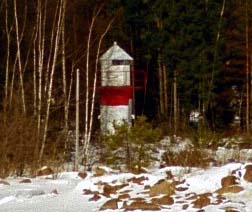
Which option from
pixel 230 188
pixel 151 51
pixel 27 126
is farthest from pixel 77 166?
pixel 151 51

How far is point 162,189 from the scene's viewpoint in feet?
30.0

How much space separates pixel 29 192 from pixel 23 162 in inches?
153

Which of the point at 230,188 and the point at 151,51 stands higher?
the point at 151,51

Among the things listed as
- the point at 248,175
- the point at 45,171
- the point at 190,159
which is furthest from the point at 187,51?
the point at 248,175

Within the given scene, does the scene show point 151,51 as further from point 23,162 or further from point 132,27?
point 23,162

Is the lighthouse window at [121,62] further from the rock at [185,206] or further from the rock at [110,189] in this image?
the rock at [185,206]

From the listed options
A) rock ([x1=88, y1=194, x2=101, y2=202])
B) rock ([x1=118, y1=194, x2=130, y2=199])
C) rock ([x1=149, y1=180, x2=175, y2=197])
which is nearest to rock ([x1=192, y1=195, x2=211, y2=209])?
rock ([x1=149, y1=180, x2=175, y2=197])

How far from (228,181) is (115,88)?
1480 cm

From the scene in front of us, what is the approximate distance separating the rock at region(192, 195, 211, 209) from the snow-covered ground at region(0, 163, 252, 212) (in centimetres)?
1

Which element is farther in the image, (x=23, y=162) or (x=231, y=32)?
(x=231, y=32)

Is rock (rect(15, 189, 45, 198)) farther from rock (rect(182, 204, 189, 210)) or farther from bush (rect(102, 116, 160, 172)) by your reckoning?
bush (rect(102, 116, 160, 172))

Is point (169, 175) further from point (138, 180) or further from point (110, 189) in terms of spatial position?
point (110, 189)

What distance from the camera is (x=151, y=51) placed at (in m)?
34.4

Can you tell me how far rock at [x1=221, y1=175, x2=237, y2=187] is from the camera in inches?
362
